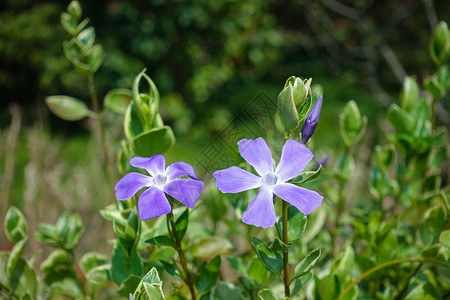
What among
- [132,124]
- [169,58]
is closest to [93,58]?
[132,124]

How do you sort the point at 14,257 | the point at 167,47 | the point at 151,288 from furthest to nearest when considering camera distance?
the point at 167,47 → the point at 14,257 → the point at 151,288

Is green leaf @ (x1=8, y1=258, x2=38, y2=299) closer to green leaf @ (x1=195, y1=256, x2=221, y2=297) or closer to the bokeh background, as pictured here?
green leaf @ (x1=195, y1=256, x2=221, y2=297)

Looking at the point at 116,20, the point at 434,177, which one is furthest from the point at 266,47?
the point at 434,177

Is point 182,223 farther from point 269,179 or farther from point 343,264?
point 343,264

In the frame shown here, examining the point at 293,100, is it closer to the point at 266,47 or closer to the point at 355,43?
the point at 266,47

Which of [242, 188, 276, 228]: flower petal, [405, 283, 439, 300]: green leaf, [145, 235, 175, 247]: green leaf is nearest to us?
[242, 188, 276, 228]: flower petal

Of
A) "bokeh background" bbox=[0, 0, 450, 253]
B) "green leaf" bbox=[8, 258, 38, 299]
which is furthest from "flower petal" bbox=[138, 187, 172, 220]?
"bokeh background" bbox=[0, 0, 450, 253]
